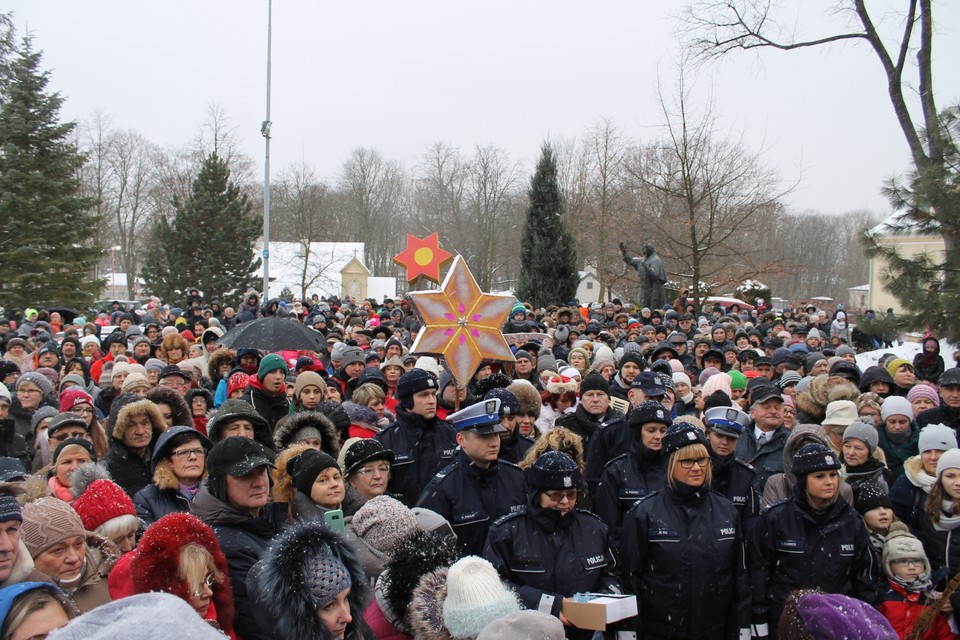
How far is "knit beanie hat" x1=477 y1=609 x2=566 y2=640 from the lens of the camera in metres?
2.66

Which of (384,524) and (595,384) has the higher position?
(595,384)

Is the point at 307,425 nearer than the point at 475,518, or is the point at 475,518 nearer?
the point at 475,518

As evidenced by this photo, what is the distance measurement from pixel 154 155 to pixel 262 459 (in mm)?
74946

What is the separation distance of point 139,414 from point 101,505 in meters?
1.67

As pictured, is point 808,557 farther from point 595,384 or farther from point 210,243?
point 210,243

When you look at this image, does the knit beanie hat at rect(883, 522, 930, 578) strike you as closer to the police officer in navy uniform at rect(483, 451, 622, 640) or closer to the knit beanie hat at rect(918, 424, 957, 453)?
the knit beanie hat at rect(918, 424, 957, 453)

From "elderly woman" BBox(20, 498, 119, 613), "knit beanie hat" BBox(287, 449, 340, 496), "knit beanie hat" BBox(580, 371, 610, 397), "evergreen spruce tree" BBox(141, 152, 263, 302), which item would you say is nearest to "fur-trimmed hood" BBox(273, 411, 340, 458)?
"knit beanie hat" BBox(287, 449, 340, 496)

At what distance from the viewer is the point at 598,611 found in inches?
145

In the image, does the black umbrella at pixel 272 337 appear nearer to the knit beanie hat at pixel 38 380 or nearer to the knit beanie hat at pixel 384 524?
the knit beanie hat at pixel 38 380

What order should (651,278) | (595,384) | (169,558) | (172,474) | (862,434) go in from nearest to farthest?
(169,558) < (172,474) < (862,434) < (595,384) < (651,278)

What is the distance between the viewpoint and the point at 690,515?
4461 millimetres

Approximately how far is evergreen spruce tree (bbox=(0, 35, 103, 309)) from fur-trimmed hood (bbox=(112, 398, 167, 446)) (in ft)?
78.6

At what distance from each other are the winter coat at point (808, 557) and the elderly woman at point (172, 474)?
3493mm

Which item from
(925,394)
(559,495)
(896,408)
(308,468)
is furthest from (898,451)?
(308,468)
